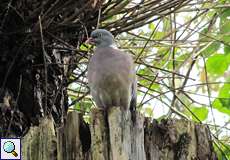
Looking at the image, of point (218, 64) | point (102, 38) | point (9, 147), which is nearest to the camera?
point (9, 147)

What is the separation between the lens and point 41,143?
75.4 inches

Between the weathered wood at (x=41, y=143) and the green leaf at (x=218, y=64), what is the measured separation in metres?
1.31

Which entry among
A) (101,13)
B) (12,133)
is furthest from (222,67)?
(12,133)

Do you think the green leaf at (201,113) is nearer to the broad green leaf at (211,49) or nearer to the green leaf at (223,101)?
the green leaf at (223,101)

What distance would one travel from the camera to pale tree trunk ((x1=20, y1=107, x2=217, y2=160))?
6.00 ft

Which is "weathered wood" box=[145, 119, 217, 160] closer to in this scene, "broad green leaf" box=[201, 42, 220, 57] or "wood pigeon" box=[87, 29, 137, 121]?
"wood pigeon" box=[87, 29, 137, 121]

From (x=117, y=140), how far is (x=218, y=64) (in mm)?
1336

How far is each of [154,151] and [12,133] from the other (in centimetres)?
114

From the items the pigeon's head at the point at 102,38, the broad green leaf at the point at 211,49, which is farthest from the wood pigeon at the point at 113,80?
the broad green leaf at the point at 211,49

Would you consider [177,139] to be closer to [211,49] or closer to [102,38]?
[102,38]

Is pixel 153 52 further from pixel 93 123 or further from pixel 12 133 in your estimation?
pixel 93 123

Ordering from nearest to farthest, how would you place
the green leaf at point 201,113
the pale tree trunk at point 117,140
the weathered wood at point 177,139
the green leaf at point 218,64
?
1. the pale tree trunk at point 117,140
2. the weathered wood at point 177,139
3. the green leaf at point 218,64
4. the green leaf at point 201,113

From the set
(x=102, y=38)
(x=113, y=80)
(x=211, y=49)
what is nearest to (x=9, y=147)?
(x=113, y=80)

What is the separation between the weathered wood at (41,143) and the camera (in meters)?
1.90
